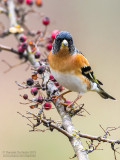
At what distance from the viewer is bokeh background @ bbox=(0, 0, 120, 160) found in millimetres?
3721

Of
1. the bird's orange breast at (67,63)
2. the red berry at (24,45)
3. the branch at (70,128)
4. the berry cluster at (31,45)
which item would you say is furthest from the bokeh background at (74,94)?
the branch at (70,128)

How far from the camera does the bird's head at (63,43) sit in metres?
2.27

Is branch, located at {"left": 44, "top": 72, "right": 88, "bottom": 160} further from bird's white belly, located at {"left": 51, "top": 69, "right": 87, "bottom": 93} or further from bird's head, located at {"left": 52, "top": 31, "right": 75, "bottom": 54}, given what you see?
bird's head, located at {"left": 52, "top": 31, "right": 75, "bottom": 54}

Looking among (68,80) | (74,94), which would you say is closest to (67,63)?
(68,80)

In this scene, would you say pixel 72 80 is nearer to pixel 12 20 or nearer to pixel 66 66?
pixel 66 66

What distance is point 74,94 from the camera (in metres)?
4.44

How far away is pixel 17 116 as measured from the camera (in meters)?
4.09

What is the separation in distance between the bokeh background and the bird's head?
0.78m

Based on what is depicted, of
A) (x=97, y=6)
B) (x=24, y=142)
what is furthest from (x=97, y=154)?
(x=97, y=6)

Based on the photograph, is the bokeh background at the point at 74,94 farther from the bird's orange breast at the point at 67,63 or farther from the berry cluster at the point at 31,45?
the bird's orange breast at the point at 67,63

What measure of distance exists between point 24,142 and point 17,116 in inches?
19.7

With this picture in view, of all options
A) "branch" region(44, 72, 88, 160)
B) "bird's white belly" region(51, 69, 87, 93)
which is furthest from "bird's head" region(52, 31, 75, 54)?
"branch" region(44, 72, 88, 160)

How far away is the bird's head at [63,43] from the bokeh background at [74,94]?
78 cm

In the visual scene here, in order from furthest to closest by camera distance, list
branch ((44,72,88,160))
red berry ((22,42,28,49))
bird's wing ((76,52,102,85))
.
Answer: red berry ((22,42,28,49)), bird's wing ((76,52,102,85)), branch ((44,72,88,160))
